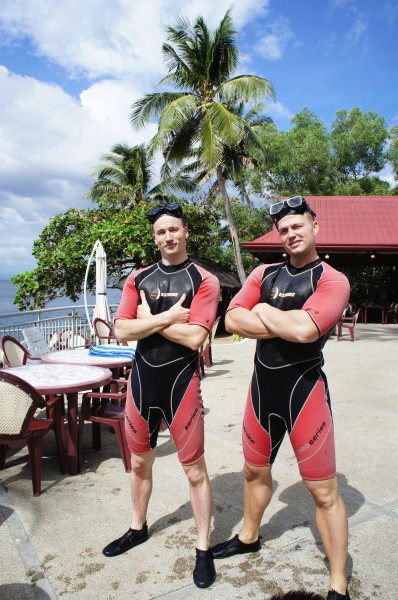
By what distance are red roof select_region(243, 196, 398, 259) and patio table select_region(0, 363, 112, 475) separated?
1295 centimetres

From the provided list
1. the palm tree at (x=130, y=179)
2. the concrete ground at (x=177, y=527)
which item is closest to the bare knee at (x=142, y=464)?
the concrete ground at (x=177, y=527)

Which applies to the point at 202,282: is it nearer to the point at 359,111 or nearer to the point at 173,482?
the point at 173,482

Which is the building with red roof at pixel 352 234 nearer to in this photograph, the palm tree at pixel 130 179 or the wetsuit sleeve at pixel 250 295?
the palm tree at pixel 130 179

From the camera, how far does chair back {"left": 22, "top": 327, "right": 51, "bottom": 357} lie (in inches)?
271

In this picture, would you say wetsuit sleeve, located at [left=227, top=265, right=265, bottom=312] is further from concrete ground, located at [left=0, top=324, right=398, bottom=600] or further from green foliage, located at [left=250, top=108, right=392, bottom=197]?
green foliage, located at [left=250, top=108, right=392, bottom=197]

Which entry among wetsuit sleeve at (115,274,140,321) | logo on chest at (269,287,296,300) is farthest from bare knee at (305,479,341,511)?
wetsuit sleeve at (115,274,140,321)

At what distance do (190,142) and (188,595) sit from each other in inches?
748

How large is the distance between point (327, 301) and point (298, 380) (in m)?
0.43

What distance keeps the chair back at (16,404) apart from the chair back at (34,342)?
11.3 feet

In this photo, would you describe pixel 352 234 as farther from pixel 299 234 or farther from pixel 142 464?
pixel 142 464

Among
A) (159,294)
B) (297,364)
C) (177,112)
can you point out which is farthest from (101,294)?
(177,112)

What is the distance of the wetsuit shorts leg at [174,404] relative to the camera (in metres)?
2.59

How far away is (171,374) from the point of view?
8.55 feet

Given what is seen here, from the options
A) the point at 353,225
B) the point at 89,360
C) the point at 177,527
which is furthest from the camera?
the point at 353,225
